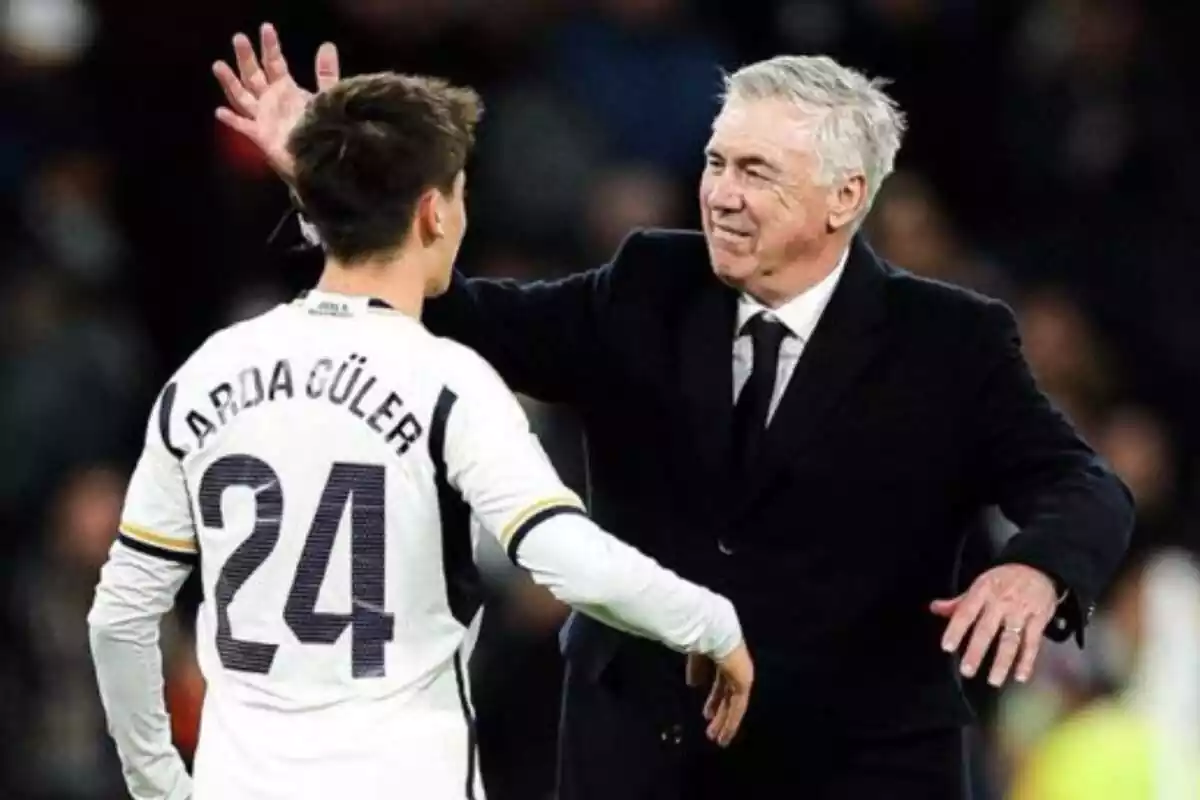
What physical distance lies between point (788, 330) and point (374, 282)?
0.92 metres

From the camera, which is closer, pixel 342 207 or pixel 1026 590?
pixel 342 207

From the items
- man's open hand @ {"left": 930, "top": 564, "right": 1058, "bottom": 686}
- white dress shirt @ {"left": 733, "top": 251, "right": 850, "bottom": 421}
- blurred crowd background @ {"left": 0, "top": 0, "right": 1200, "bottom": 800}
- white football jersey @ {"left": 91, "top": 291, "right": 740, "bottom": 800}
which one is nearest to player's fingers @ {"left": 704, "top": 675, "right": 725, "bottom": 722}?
white football jersey @ {"left": 91, "top": 291, "right": 740, "bottom": 800}

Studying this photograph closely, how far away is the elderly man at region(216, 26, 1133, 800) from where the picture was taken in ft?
12.7

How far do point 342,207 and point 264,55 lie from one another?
0.77m

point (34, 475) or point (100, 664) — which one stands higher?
point (34, 475)

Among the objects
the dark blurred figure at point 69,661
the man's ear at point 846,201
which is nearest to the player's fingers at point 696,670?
the man's ear at point 846,201

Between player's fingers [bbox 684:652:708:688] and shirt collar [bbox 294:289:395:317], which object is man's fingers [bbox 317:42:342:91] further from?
player's fingers [bbox 684:652:708:688]

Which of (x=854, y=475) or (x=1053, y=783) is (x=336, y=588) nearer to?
(x=854, y=475)

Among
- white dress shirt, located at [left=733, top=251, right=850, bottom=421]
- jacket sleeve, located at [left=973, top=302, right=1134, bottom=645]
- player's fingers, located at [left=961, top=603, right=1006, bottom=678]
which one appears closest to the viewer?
player's fingers, located at [left=961, top=603, right=1006, bottom=678]

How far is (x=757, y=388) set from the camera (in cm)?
392

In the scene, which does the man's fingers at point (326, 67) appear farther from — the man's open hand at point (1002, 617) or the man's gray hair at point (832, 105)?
the man's open hand at point (1002, 617)

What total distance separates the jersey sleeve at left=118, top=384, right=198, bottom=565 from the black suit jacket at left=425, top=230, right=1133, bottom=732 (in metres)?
0.83

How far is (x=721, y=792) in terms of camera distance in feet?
12.8

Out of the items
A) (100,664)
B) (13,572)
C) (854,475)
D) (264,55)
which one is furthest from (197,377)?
(13,572)
